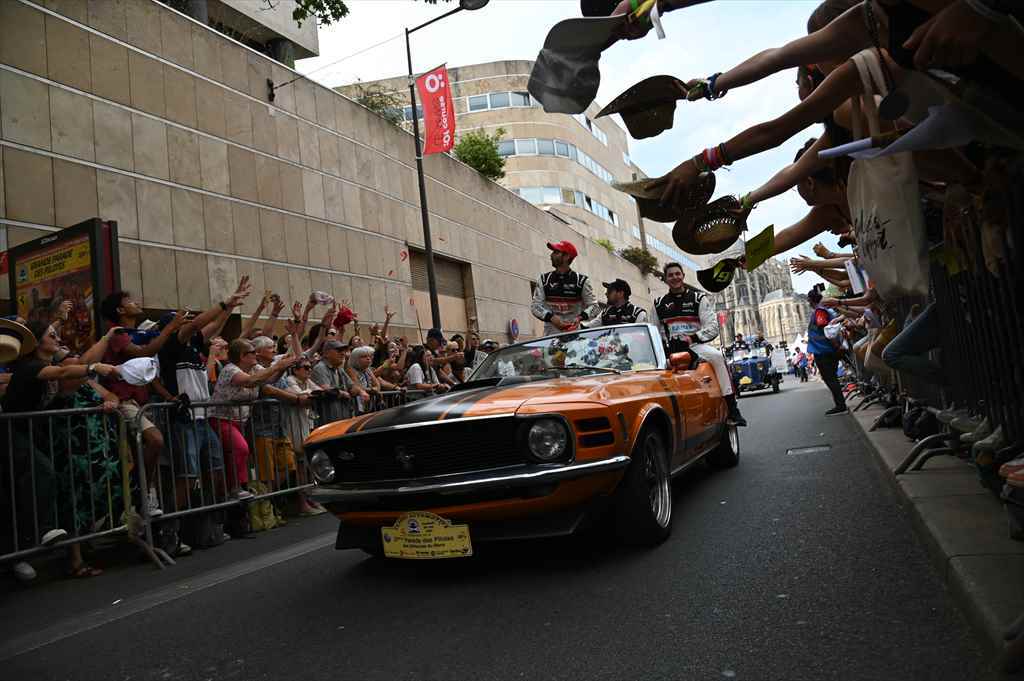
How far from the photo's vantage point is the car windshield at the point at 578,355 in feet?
16.5

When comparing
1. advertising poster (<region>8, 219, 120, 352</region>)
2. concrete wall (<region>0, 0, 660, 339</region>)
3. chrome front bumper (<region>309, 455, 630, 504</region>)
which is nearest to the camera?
chrome front bumper (<region>309, 455, 630, 504</region>)

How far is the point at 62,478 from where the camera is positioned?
511cm

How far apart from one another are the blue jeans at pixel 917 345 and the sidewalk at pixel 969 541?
686mm

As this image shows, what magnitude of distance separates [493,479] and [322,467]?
1174 mm

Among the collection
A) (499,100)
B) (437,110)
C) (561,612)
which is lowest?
(561,612)

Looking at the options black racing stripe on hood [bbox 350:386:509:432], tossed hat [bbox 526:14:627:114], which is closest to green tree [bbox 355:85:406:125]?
black racing stripe on hood [bbox 350:386:509:432]

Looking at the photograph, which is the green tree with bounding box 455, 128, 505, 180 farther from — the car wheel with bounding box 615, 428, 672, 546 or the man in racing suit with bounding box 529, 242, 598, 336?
the car wheel with bounding box 615, 428, 672, 546

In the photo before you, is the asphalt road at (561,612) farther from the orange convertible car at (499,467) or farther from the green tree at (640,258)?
the green tree at (640,258)

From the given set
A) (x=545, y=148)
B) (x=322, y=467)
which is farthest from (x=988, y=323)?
(x=545, y=148)

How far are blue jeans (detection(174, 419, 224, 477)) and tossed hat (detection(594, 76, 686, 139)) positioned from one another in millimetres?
4360

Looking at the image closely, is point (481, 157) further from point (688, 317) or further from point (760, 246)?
point (760, 246)

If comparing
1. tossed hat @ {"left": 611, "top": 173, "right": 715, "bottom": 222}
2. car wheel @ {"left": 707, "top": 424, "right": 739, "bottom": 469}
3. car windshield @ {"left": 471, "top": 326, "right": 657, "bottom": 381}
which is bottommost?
car wheel @ {"left": 707, "top": 424, "right": 739, "bottom": 469}

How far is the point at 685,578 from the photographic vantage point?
339 centimetres

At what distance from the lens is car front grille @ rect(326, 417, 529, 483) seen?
11.8 feet
